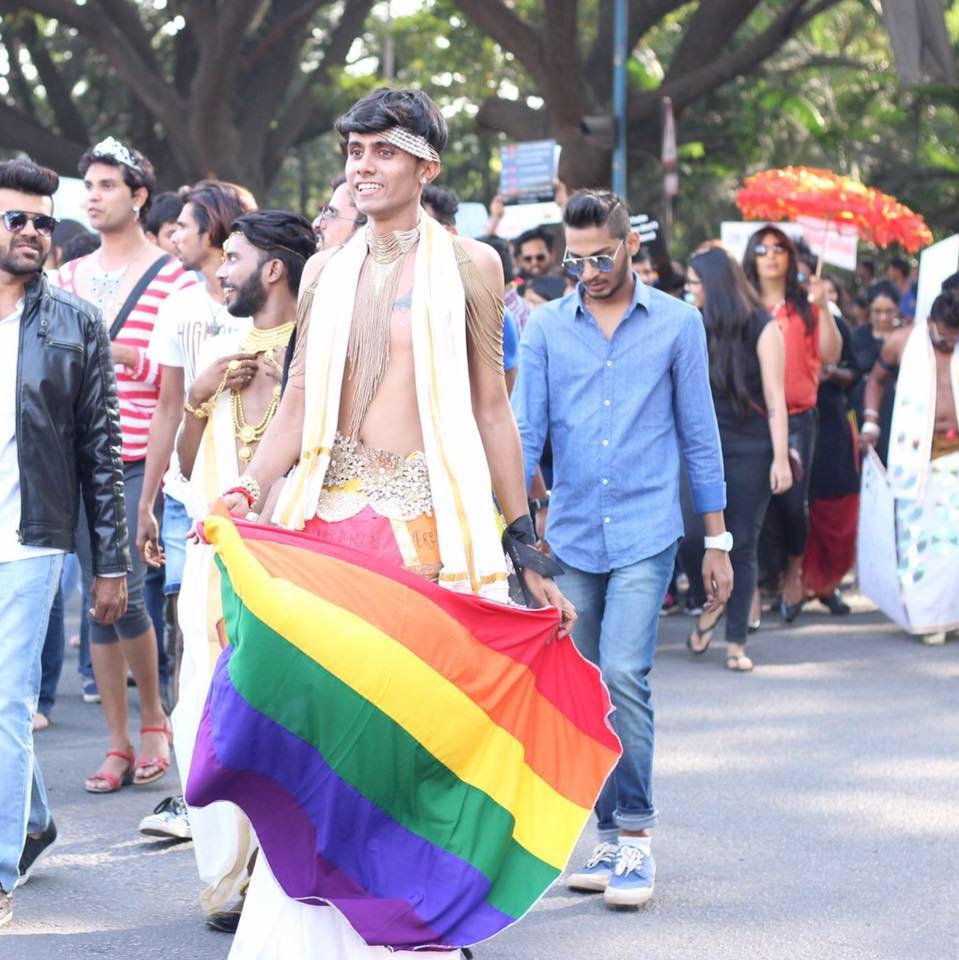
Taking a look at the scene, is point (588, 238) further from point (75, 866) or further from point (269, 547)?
point (75, 866)

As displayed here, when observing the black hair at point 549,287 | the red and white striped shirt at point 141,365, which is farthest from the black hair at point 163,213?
the black hair at point 549,287

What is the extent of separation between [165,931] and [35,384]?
1.65 meters

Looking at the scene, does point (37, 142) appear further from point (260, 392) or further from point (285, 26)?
point (260, 392)

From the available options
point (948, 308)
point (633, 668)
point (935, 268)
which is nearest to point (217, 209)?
point (633, 668)

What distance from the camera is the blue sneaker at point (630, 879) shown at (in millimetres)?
5648

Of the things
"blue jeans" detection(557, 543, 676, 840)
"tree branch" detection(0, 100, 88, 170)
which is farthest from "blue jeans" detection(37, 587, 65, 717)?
"tree branch" detection(0, 100, 88, 170)

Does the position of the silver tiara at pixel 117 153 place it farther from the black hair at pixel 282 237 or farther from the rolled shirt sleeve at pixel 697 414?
the rolled shirt sleeve at pixel 697 414

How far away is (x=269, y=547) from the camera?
4.36 m

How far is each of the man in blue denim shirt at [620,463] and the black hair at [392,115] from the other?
4.07ft

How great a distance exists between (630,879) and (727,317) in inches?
181

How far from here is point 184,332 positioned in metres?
6.72

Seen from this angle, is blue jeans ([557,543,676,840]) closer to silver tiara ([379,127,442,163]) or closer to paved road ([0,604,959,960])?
paved road ([0,604,959,960])

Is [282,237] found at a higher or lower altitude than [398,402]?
higher

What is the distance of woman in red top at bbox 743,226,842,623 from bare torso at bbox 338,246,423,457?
5.99m
